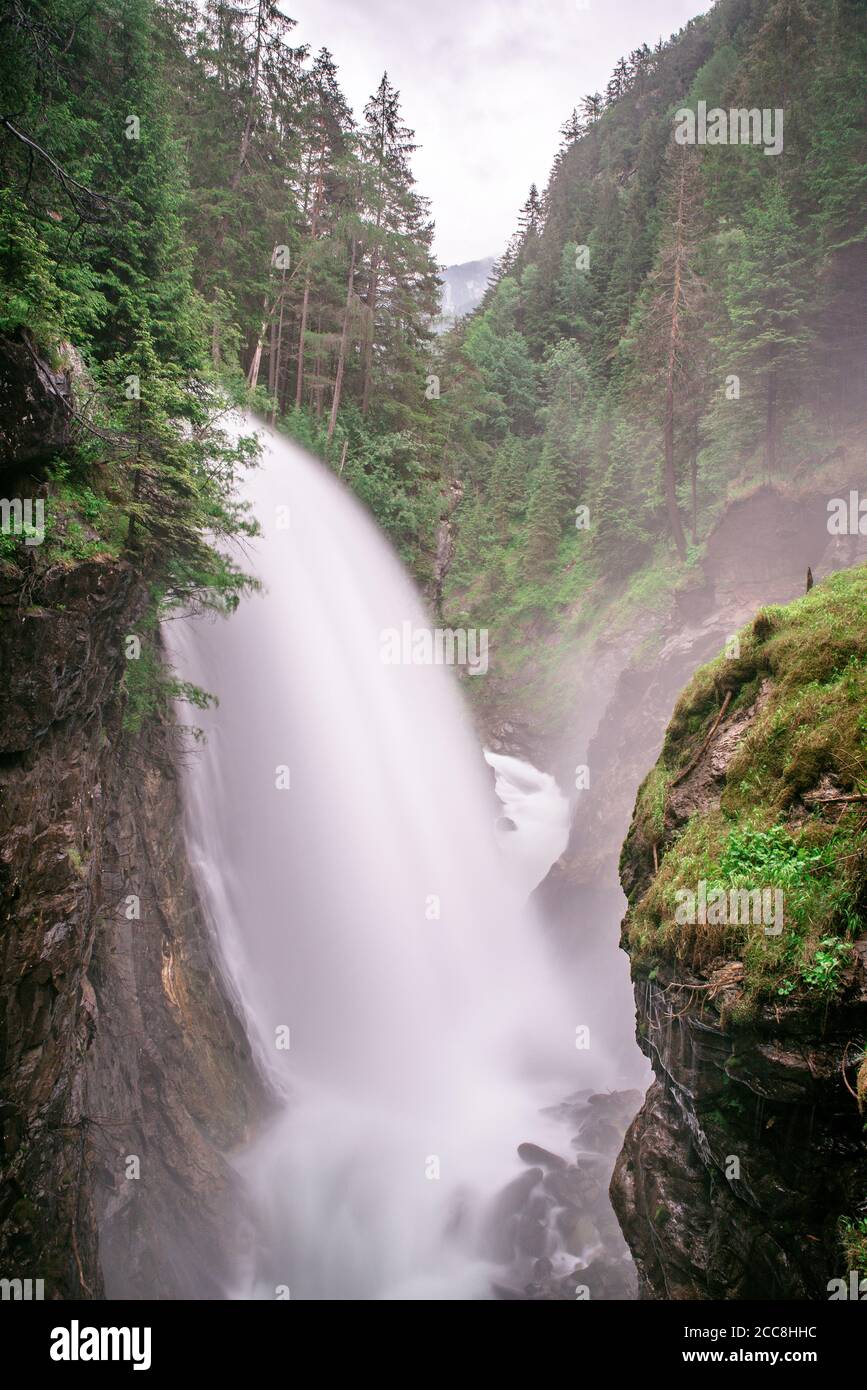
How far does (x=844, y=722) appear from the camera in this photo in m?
4.71

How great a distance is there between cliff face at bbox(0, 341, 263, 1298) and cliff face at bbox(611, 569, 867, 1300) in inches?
235

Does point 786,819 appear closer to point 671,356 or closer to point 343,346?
point 671,356

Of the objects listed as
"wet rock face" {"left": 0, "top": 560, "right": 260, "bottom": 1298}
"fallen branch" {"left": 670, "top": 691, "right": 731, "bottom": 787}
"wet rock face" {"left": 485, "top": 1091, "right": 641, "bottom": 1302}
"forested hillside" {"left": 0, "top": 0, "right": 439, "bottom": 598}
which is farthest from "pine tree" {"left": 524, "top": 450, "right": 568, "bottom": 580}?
"fallen branch" {"left": 670, "top": 691, "right": 731, "bottom": 787}

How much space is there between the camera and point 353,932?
624 inches

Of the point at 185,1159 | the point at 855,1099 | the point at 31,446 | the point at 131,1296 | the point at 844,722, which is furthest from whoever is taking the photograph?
the point at 185,1159

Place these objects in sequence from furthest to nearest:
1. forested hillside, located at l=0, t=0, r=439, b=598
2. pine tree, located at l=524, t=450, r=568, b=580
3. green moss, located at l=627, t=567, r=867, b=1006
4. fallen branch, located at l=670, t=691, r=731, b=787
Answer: pine tree, located at l=524, t=450, r=568, b=580, forested hillside, located at l=0, t=0, r=439, b=598, fallen branch, located at l=670, t=691, r=731, b=787, green moss, located at l=627, t=567, r=867, b=1006

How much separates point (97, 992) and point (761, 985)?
8712 mm

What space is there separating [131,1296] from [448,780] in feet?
45.1

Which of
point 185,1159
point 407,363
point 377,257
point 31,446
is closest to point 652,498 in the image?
point 407,363

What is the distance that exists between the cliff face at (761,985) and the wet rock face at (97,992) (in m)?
5.96

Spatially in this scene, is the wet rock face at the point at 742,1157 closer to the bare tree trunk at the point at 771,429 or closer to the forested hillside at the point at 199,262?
the forested hillside at the point at 199,262

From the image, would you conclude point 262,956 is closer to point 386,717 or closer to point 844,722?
point 386,717

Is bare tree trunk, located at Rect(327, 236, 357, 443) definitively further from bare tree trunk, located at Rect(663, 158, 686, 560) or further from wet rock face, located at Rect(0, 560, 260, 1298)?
wet rock face, located at Rect(0, 560, 260, 1298)

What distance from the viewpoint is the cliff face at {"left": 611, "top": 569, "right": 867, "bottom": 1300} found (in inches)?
150
